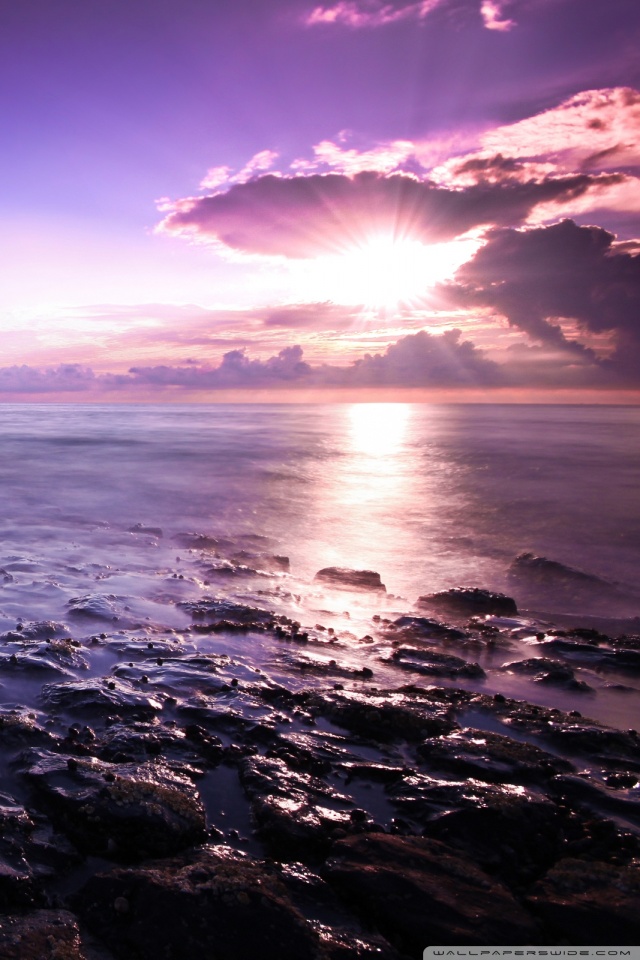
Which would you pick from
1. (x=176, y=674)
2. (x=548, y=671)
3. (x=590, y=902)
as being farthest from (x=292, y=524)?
(x=590, y=902)

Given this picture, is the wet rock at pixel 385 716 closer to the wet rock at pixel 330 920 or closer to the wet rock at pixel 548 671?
the wet rock at pixel 330 920

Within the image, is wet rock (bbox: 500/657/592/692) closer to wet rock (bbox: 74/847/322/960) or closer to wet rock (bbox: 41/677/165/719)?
wet rock (bbox: 41/677/165/719)

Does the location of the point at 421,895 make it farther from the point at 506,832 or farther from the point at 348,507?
the point at 348,507

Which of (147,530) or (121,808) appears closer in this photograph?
(121,808)

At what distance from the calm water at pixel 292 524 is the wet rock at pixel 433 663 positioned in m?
2.03

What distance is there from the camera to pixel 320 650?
32.0 feet

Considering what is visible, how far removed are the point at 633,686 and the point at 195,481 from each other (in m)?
28.1

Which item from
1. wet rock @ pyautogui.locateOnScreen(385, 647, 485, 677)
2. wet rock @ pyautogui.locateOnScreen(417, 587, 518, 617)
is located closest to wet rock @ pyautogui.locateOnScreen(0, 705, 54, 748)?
wet rock @ pyautogui.locateOnScreen(385, 647, 485, 677)

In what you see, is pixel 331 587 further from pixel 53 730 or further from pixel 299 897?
pixel 299 897

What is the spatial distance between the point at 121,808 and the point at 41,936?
1182 millimetres

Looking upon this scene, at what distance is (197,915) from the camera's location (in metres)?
→ 3.99

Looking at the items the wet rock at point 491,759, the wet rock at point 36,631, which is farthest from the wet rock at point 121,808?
the wet rock at point 36,631

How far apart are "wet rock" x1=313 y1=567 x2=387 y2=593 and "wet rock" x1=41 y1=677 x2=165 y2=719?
725 centimetres

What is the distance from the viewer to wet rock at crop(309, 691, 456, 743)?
6.89 metres
